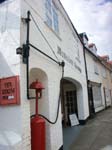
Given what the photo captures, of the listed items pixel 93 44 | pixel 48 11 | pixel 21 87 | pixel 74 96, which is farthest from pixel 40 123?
pixel 93 44

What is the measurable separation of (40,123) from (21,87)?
1.02 metres

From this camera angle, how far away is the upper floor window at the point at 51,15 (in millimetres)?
5199

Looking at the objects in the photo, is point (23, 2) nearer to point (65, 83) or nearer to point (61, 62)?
point (61, 62)

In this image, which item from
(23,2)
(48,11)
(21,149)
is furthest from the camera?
(48,11)

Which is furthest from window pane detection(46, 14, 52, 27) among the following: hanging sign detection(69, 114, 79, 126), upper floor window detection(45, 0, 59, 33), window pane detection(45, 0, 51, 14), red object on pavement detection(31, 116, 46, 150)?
hanging sign detection(69, 114, 79, 126)

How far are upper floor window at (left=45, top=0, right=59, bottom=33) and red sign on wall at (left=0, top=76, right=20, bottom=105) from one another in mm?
2420

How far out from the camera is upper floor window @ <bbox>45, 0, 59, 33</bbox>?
5.20 metres

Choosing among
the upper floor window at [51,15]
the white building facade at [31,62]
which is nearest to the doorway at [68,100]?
the white building facade at [31,62]

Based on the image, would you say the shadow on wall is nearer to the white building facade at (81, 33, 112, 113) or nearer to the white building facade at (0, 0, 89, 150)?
the white building facade at (0, 0, 89, 150)

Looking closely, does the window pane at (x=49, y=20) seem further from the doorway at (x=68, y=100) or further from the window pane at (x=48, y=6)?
the doorway at (x=68, y=100)

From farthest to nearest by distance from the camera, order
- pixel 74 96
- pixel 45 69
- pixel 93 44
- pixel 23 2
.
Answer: pixel 93 44
pixel 74 96
pixel 45 69
pixel 23 2

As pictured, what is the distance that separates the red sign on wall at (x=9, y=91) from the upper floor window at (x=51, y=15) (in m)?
2.42

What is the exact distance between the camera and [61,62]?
5922mm

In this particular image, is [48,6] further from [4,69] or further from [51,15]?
[4,69]
